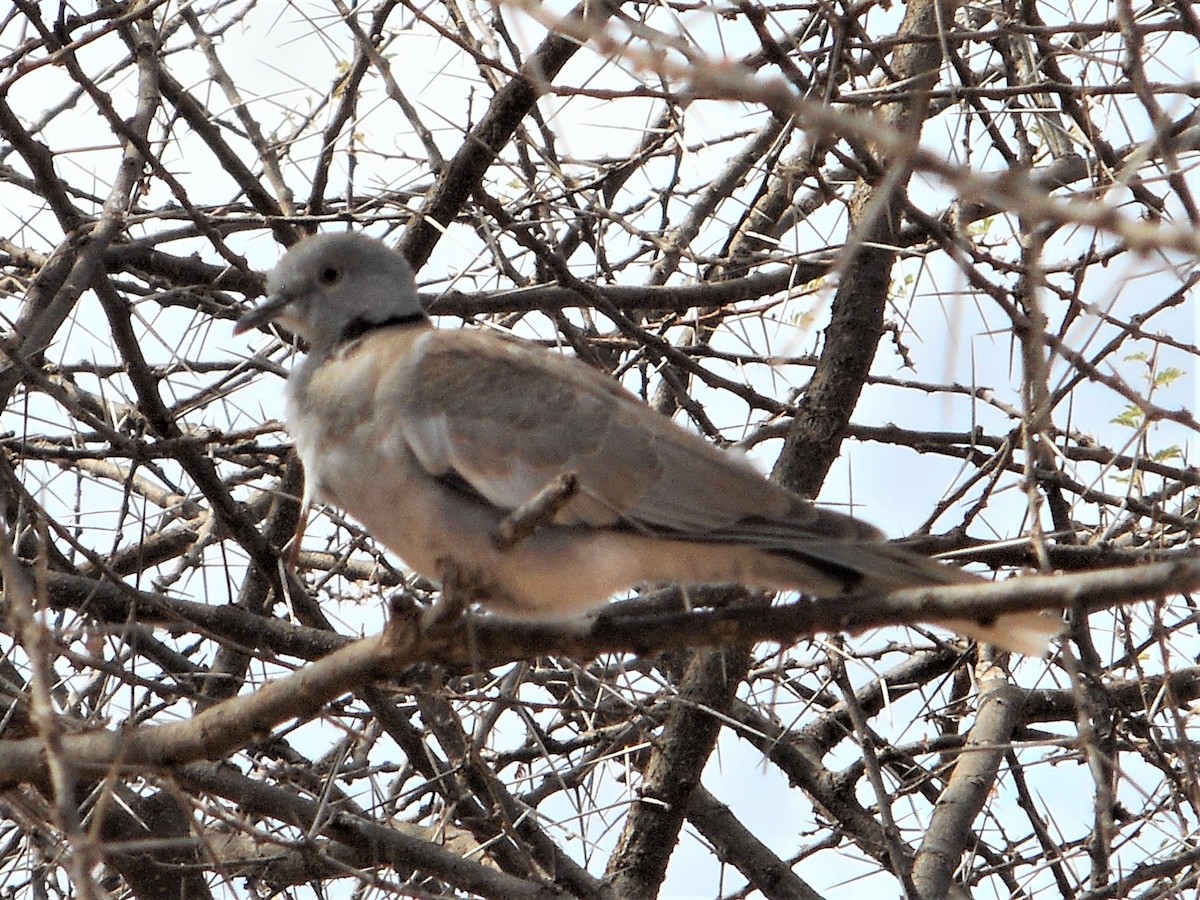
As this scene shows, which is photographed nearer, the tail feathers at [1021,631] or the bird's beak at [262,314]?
the tail feathers at [1021,631]

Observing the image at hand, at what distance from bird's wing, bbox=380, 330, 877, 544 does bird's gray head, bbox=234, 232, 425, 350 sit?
448mm

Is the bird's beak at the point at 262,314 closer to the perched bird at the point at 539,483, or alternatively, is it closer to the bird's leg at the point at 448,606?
the perched bird at the point at 539,483

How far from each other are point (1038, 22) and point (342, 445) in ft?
7.20

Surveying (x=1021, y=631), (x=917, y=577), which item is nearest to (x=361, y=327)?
(x=917, y=577)

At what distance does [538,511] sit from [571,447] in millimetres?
1014

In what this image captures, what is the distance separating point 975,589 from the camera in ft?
6.31

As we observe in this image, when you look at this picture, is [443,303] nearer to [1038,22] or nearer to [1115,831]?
[1038,22]

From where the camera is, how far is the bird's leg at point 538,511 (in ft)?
6.76

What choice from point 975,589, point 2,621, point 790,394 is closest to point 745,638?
point 975,589

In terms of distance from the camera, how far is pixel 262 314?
12.3ft

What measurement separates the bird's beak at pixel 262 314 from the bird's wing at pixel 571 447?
58 centimetres

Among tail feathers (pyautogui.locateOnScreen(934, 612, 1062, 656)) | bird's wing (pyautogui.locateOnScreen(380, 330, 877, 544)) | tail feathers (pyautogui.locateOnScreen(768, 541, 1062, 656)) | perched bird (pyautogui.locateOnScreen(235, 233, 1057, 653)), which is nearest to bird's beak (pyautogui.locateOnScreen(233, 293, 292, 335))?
perched bird (pyautogui.locateOnScreen(235, 233, 1057, 653))

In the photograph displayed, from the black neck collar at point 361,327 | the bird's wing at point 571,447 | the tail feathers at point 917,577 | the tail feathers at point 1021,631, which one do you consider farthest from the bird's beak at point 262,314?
the tail feathers at point 1021,631

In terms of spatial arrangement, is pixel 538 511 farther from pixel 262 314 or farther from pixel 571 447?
pixel 262 314
